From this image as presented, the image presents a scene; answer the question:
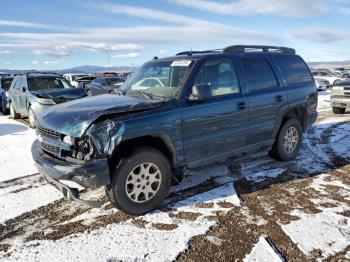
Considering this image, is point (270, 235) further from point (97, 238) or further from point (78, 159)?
point (78, 159)

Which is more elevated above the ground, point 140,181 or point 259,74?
point 259,74

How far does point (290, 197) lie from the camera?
469cm

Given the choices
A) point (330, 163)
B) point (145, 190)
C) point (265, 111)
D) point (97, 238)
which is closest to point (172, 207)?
point (145, 190)

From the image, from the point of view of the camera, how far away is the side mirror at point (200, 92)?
4395 millimetres

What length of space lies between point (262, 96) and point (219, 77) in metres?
0.90

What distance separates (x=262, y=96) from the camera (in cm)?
547

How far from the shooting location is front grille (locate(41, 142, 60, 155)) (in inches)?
163

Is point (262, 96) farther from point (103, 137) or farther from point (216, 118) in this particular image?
point (103, 137)

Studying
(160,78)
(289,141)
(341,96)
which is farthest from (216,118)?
(341,96)

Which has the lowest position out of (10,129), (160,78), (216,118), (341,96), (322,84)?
(10,129)

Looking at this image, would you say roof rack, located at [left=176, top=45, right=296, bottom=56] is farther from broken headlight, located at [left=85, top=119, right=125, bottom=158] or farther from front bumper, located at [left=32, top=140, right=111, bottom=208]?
front bumper, located at [left=32, top=140, right=111, bottom=208]

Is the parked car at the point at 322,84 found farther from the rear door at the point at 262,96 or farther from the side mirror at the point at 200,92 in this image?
the side mirror at the point at 200,92

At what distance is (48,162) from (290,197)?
10.1 feet

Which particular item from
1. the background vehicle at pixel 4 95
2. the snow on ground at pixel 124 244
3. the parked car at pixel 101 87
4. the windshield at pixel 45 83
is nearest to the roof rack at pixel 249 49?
the parked car at pixel 101 87
